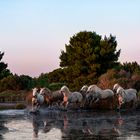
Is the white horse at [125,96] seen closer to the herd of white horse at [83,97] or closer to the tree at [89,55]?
the herd of white horse at [83,97]

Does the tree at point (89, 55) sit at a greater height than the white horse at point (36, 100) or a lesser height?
greater

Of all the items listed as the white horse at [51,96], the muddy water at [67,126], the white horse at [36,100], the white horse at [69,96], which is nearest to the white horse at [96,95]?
the white horse at [69,96]

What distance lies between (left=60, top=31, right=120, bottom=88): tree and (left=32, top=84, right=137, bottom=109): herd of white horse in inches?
972

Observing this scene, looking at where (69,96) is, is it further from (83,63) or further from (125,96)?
(83,63)

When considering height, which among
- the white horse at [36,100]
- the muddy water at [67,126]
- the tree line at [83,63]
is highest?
the tree line at [83,63]

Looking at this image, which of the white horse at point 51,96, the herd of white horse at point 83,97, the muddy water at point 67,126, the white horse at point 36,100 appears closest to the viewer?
the muddy water at point 67,126

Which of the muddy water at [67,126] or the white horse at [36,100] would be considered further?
the white horse at [36,100]

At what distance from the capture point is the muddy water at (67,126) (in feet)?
76.0

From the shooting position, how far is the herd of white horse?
39.3 meters

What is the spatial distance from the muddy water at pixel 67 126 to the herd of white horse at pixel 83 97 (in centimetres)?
204

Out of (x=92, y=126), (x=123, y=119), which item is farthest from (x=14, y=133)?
(x=123, y=119)

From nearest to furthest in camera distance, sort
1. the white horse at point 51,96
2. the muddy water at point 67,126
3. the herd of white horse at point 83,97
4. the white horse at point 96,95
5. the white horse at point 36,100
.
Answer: the muddy water at point 67,126 → the white horse at point 36,100 → the herd of white horse at point 83,97 → the white horse at point 96,95 → the white horse at point 51,96

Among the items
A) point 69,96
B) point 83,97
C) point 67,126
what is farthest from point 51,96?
point 67,126

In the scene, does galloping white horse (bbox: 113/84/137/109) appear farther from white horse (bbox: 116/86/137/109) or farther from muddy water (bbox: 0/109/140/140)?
muddy water (bbox: 0/109/140/140)
